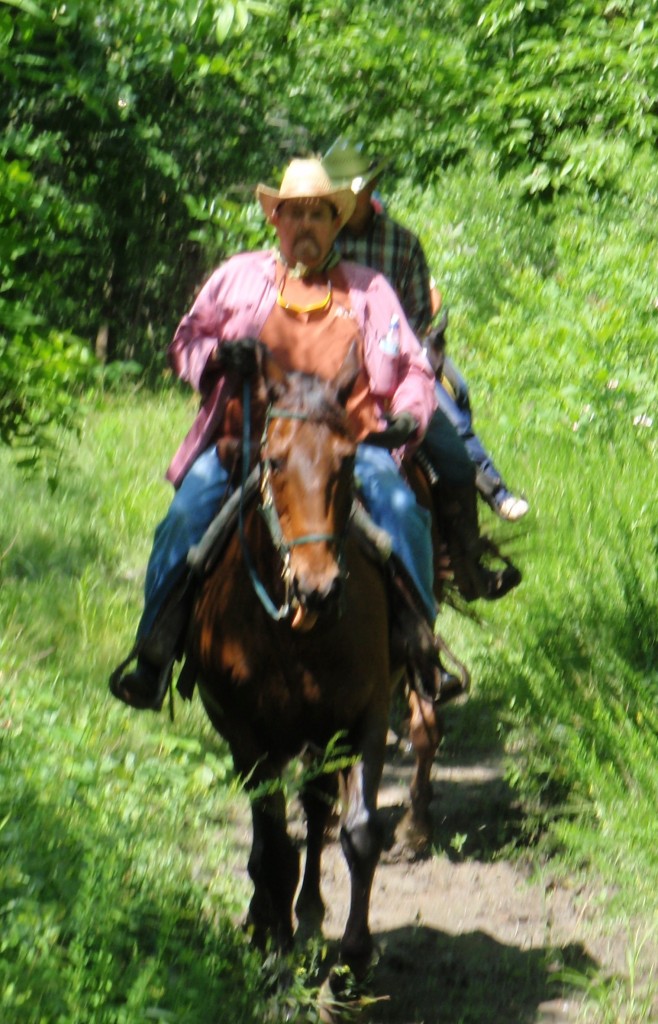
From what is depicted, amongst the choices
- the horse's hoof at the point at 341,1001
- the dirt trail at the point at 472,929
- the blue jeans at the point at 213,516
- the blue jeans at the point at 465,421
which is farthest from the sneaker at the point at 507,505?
the horse's hoof at the point at 341,1001

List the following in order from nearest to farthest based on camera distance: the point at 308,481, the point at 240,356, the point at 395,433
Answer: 1. the point at 308,481
2. the point at 240,356
3. the point at 395,433

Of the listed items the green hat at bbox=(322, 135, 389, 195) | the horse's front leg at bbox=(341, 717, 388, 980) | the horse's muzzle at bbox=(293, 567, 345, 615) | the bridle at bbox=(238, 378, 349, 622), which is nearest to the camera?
the horse's muzzle at bbox=(293, 567, 345, 615)

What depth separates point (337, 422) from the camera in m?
4.64

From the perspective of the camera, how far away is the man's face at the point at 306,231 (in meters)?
5.54

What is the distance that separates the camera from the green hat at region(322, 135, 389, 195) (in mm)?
6410

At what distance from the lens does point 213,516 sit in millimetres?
5340

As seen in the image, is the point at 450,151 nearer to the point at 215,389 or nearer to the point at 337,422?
the point at 215,389

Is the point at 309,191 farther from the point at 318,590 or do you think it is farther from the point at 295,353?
the point at 318,590

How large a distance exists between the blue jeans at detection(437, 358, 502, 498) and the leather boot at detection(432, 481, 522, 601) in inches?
17.6

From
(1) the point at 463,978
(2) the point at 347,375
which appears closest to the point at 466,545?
(1) the point at 463,978

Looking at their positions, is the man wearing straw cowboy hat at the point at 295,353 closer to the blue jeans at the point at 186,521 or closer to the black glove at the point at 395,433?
the blue jeans at the point at 186,521

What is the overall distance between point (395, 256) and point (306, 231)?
5.02 ft

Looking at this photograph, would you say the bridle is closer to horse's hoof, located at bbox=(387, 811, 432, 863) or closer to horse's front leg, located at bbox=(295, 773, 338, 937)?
horse's front leg, located at bbox=(295, 773, 338, 937)

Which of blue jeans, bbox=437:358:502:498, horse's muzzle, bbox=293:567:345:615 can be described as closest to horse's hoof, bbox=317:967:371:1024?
horse's muzzle, bbox=293:567:345:615
